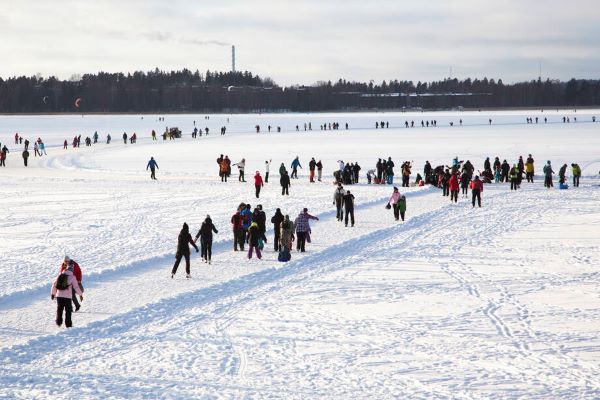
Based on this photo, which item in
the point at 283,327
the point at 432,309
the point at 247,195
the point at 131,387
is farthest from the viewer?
the point at 247,195

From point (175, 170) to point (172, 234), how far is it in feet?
56.5

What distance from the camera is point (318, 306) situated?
1074 centimetres

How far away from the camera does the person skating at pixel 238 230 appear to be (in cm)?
1453

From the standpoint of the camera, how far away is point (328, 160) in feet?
120

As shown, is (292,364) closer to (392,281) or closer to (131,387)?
(131,387)

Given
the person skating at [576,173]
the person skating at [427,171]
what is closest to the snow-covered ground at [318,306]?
the person skating at [576,173]

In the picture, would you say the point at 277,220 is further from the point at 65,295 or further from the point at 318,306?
the point at 65,295

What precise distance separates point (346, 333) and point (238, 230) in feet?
18.1

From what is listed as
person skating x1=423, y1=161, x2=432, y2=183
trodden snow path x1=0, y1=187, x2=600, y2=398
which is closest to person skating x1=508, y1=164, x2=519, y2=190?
person skating x1=423, y1=161, x2=432, y2=183

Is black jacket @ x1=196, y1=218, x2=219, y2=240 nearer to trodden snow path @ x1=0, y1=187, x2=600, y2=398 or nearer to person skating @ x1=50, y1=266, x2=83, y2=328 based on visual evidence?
trodden snow path @ x1=0, y1=187, x2=600, y2=398

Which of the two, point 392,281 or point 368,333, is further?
point 392,281

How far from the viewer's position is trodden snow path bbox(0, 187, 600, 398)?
7777 mm

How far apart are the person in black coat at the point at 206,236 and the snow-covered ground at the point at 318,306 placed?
26 cm

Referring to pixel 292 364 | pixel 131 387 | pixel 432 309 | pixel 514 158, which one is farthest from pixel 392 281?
pixel 514 158
